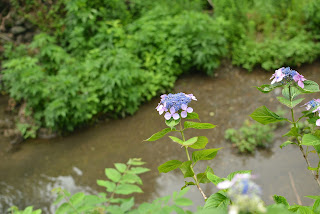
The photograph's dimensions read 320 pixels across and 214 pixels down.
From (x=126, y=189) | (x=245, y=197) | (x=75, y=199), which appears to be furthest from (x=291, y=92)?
(x=75, y=199)

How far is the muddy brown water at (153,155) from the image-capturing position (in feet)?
11.4

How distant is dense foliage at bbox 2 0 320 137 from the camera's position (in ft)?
14.9

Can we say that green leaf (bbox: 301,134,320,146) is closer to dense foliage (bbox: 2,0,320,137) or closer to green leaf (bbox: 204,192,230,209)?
green leaf (bbox: 204,192,230,209)

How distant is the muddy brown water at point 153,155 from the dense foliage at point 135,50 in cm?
23

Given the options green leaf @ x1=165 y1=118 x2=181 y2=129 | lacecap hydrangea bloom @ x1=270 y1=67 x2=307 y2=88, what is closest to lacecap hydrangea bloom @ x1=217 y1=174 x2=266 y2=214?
green leaf @ x1=165 y1=118 x2=181 y2=129

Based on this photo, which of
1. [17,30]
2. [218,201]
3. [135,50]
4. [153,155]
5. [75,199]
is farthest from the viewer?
[17,30]

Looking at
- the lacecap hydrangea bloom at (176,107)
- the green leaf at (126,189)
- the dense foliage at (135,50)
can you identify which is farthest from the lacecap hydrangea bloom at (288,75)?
the dense foliage at (135,50)

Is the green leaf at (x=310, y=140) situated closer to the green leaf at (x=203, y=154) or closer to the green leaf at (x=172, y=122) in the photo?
the green leaf at (x=203, y=154)

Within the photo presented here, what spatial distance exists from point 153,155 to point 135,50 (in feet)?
6.65

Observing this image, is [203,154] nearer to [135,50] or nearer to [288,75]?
[288,75]

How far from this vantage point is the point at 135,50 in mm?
5219

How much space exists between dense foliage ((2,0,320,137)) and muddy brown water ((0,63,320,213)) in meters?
0.23

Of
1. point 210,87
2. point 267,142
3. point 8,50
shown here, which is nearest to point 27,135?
point 8,50

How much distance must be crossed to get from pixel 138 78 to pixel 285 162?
252 centimetres
